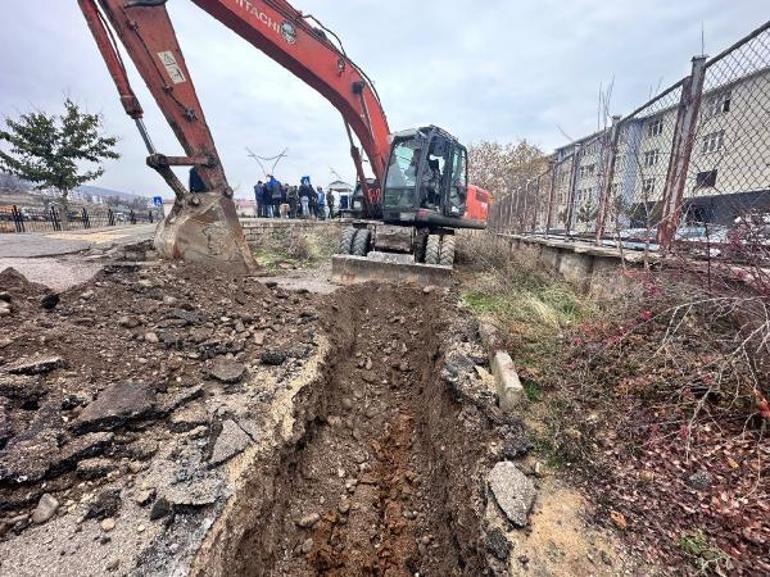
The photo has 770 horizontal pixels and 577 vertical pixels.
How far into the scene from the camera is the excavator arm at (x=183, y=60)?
14.5 feet

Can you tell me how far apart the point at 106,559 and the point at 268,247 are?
346 inches

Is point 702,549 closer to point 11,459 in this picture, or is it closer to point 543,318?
point 543,318

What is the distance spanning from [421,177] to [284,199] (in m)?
9.64

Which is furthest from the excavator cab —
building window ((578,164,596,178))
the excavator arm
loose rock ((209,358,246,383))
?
loose rock ((209,358,246,383))

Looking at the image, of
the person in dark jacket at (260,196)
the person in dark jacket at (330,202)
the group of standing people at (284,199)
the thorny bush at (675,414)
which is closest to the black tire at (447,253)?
the thorny bush at (675,414)

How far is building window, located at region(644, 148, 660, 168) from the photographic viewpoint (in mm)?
3873

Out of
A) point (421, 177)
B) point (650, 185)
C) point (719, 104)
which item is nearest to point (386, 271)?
point (421, 177)

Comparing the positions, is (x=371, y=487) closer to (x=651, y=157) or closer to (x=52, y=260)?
(x=651, y=157)

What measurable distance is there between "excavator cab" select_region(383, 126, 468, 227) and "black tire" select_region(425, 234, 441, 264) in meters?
0.35

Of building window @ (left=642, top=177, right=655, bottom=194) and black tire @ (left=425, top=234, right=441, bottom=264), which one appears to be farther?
black tire @ (left=425, top=234, right=441, bottom=264)

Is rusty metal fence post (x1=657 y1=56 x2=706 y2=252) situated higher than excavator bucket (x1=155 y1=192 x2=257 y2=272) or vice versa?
rusty metal fence post (x1=657 y1=56 x2=706 y2=252)

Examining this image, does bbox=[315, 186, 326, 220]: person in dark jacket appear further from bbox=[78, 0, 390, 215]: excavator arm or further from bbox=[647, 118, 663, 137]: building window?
bbox=[647, 118, 663, 137]: building window

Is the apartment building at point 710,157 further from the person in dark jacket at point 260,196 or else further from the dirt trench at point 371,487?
the person in dark jacket at point 260,196

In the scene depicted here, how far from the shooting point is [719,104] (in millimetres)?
3229
